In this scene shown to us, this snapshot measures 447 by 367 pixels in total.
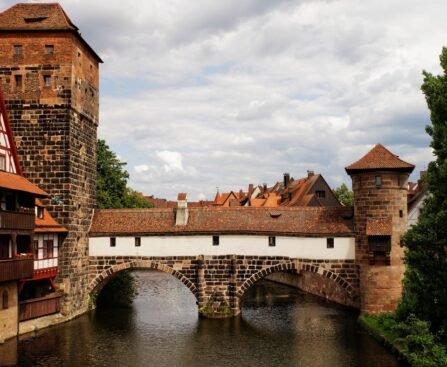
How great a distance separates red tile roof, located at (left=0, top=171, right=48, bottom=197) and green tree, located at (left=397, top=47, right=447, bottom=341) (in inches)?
709

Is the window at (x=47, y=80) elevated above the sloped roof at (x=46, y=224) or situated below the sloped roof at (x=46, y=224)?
above

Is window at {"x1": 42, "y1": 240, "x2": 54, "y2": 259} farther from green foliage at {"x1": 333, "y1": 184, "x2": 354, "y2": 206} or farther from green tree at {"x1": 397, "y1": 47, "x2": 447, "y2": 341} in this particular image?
green foliage at {"x1": 333, "y1": 184, "x2": 354, "y2": 206}

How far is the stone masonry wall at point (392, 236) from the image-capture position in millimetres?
33938

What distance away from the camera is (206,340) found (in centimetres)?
2909

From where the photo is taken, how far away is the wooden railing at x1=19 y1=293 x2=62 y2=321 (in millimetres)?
30688

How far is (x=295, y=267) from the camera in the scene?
35.7 meters

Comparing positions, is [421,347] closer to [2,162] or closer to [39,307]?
[39,307]

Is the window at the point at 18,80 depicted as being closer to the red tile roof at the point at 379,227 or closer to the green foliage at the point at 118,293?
the green foliage at the point at 118,293

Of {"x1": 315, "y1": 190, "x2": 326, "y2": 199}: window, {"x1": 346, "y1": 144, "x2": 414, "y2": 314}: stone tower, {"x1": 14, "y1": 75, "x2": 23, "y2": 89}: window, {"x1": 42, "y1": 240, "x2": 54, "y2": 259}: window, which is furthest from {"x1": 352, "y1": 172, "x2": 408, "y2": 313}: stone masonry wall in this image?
{"x1": 315, "y1": 190, "x2": 326, "y2": 199}: window

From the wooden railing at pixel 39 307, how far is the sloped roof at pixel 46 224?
3769 millimetres

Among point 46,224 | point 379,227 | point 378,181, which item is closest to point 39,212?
point 46,224

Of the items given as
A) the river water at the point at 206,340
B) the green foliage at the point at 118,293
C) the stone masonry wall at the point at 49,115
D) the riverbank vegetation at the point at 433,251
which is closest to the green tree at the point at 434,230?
the riverbank vegetation at the point at 433,251

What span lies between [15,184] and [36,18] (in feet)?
40.0

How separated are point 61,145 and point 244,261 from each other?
1309cm
